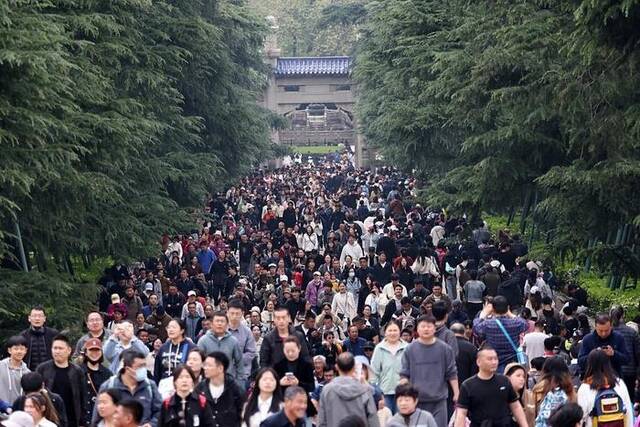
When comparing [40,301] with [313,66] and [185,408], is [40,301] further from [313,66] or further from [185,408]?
[313,66]

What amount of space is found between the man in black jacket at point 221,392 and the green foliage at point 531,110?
317 inches

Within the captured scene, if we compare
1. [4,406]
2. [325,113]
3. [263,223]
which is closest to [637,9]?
[4,406]

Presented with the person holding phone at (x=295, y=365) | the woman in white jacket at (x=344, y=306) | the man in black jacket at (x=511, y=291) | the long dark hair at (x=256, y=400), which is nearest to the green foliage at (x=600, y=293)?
the man in black jacket at (x=511, y=291)

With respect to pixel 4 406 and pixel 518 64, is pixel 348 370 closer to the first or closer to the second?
pixel 4 406

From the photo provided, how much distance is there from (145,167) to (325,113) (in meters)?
53.9

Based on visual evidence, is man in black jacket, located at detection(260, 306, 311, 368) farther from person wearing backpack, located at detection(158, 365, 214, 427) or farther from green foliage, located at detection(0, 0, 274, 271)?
green foliage, located at detection(0, 0, 274, 271)

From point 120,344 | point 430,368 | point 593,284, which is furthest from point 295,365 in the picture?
point 593,284

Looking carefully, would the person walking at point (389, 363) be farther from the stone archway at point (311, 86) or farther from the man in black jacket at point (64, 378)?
the stone archway at point (311, 86)

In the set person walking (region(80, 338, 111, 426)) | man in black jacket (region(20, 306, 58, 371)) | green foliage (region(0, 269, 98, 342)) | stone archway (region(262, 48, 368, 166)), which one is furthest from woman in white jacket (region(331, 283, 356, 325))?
stone archway (region(262, 48, 368, 166))

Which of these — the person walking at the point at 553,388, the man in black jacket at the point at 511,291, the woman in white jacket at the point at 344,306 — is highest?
the person walking at the point at 553,388

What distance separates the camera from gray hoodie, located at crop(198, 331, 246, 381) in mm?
14781

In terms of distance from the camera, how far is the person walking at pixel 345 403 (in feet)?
39.4

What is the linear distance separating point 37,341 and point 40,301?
684 centimetres

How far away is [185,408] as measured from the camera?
39.7 ft
